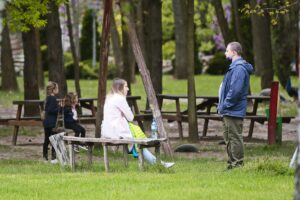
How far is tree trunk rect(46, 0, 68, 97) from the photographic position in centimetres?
2359

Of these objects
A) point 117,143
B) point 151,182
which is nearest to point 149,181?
point 151,182

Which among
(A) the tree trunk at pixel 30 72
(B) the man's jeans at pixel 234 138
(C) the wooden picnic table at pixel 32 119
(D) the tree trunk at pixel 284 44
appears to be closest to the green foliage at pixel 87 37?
(D) the tree trunk at pixel 284 44

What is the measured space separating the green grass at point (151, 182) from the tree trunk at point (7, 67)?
80.0 feet

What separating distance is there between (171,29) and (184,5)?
45.5m

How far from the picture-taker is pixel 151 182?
A: 11633mm

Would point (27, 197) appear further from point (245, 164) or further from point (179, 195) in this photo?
point (245, 164)

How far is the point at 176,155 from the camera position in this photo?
17766 millimetres

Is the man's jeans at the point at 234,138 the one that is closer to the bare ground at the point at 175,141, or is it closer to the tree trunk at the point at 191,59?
the bare ground at the point at 175,141

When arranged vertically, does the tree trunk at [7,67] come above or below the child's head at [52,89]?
below

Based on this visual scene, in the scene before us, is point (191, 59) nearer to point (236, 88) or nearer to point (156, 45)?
point (156, 45)

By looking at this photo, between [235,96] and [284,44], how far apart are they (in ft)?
90.6

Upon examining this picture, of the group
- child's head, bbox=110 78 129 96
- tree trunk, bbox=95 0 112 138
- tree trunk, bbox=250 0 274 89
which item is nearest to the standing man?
child's head, bbox=110 78 129 96

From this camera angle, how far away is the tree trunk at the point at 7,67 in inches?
1510

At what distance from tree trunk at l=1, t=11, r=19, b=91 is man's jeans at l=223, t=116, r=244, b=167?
2543 centimetres
